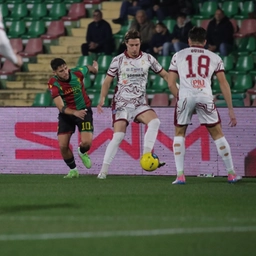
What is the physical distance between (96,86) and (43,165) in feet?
14.9

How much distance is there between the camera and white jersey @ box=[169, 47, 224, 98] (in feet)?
39.2

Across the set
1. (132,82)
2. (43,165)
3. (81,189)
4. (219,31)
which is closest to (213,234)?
(81,189)

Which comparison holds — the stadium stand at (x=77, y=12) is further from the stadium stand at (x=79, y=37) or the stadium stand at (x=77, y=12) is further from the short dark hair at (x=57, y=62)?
the short dark hair at (x=57, y=62)

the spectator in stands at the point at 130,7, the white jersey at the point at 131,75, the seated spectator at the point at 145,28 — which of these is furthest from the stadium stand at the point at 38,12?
the white jersey at the point at 131,75

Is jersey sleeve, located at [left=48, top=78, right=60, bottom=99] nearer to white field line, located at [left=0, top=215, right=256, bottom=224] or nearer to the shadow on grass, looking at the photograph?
the shadow on grass

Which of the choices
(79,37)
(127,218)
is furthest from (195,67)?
(79,37)

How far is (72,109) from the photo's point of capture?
13727 millimetres

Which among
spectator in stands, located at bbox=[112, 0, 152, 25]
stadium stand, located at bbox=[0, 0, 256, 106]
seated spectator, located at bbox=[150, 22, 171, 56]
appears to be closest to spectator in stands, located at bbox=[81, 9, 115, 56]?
stadium stand, located at bbox=[0, 0, 256, 106]

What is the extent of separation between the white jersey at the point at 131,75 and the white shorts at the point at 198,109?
1310mm

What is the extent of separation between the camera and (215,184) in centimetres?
1234

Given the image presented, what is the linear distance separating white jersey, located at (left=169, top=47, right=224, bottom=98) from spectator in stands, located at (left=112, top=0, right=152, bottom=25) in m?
8.42

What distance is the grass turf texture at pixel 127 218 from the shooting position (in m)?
6.63

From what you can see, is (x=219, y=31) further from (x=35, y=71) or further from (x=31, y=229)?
(x=31, y=229)

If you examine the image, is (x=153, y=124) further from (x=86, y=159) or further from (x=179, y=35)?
(x=179, y=35)
